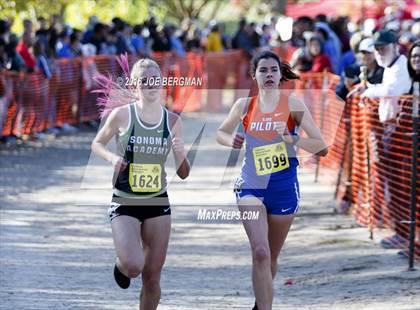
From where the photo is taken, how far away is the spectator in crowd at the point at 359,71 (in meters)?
10.8

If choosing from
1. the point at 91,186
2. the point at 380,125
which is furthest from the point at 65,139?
the point at 380,125

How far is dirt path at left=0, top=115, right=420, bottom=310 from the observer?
813cm

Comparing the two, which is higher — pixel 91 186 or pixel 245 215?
pixel 245 215

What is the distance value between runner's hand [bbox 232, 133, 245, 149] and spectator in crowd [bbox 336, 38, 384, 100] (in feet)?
12.1

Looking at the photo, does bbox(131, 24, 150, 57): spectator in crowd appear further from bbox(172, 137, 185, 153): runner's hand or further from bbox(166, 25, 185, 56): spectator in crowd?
bbox(172, 137, 185, 153): runner's hand

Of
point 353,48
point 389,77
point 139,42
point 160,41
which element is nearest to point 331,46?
point 353,48

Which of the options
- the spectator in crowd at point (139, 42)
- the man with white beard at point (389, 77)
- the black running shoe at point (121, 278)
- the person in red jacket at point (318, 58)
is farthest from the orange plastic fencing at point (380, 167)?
the spectator in crowd at point (139, 42)

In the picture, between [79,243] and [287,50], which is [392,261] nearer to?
[79,243]

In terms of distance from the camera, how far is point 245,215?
6.92 metres

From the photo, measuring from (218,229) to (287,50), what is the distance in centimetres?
1202

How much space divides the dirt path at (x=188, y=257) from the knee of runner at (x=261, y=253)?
4.15 ft

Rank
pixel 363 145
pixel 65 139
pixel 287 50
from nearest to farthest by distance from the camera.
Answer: pixel 363 145
pixel 65 139
pixel 287 50

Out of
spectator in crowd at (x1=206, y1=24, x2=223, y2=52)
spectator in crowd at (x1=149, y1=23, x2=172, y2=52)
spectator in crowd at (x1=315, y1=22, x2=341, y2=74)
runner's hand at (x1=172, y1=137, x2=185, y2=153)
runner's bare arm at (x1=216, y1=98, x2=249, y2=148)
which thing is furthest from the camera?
spectator in crowd at (x1=206, y1=24, x2=223, y2=52)

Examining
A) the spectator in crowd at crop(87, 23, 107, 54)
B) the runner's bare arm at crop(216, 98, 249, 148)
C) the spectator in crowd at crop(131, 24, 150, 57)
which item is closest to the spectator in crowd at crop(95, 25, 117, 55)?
the spectator in crowd at crop(87, 23, 107, 54)
